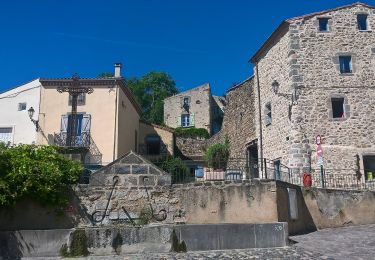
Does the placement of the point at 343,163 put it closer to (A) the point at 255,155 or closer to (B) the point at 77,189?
(A) the point at 255,155

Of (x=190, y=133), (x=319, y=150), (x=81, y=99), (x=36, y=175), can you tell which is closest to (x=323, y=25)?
(x=319, y=150)

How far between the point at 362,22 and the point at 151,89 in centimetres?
3771

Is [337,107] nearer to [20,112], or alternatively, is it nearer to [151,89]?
[20,112]

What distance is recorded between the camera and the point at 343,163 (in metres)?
18.2

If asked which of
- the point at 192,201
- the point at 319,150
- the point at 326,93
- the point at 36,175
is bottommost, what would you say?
the point at 192,201

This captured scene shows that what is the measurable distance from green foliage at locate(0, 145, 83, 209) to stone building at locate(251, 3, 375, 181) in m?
11.0

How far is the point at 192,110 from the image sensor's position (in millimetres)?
44094

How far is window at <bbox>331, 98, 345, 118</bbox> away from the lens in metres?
19.1

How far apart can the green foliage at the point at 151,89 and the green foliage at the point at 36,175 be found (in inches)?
1594

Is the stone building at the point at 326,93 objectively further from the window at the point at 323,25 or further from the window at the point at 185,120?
the window at the point at 185,120

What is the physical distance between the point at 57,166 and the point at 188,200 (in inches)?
140

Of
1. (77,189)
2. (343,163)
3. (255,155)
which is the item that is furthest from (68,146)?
(343,163)

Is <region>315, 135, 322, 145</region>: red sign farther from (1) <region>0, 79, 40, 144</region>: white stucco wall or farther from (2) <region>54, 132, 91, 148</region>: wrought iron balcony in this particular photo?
(1) <region>0, 79, 40, 144</region>: white stucco wall

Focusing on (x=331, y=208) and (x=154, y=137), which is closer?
(x=331, y=208)
